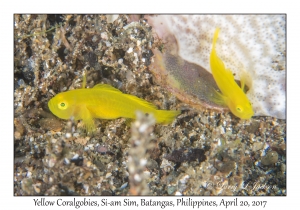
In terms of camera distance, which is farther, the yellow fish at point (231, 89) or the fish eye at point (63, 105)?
the yellow fish at point (231, 89)

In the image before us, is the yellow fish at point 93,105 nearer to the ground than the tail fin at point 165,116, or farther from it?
farther from it

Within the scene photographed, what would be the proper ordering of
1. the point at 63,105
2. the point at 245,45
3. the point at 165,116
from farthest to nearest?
1. the point at 245,45
2. the point at 165,116
3. the point at 63,105

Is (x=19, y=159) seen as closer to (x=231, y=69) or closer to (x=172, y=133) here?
(x=172, y=133)

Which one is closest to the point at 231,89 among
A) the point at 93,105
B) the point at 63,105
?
the point at 93,105

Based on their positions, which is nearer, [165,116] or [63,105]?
[63,105]

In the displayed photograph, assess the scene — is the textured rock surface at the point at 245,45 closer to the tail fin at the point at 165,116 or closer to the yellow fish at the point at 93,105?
the tail fin at the point at 165,116

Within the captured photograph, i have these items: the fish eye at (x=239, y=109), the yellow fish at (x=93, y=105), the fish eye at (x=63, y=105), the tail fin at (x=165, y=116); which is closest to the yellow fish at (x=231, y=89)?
the fish eye at (x=239, y=109)

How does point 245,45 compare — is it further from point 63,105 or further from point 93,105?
point 63,105
